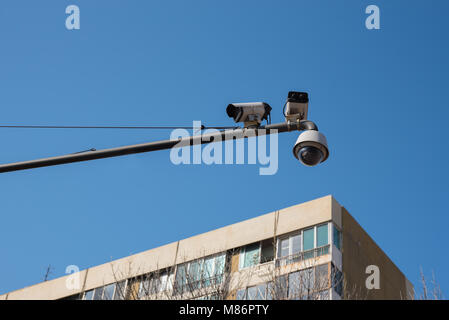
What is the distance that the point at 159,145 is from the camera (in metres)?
6.44

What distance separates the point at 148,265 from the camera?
25266mm

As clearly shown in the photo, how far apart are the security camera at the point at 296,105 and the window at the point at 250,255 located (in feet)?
53.7

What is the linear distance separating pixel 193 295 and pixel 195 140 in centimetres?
1429

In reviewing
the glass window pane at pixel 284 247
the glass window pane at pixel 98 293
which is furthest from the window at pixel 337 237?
the glass window pane at pixel 98 293

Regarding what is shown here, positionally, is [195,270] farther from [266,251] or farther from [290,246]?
[290,246]

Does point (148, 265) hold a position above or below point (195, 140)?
above

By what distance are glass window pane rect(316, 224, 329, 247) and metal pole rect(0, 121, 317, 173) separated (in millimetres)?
15211

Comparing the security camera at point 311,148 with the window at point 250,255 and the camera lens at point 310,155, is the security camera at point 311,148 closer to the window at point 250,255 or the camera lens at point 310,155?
the camera lens at point 310,155

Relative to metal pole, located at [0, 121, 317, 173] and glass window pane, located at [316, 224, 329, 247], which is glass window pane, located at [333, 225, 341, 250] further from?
metal pole, located at [0, 121, 317, 173]

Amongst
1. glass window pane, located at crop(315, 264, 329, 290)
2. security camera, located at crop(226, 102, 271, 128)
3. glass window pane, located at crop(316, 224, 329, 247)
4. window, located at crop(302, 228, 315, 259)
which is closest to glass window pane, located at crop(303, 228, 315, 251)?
window, located at crop(302, 228, 315, 259)

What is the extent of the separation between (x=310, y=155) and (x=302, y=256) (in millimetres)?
15125
